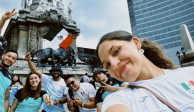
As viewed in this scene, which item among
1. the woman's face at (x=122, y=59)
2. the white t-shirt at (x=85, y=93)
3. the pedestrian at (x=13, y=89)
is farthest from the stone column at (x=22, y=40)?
the woman's face at (x=122, y=59)

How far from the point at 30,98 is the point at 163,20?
235 ft

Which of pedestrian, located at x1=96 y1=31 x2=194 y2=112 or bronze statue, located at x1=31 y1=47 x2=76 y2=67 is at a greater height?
pedestrian, located at x1=96 y1=31 x2=194 y2=112

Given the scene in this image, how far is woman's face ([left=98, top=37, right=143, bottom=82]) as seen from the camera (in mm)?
1048

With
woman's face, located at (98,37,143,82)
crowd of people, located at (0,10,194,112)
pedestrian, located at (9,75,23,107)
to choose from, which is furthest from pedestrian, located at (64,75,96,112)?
woman's face, located at (98,37,143,82)

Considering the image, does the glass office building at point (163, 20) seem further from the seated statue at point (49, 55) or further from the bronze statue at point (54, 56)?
the seated statue at point (49, 55)

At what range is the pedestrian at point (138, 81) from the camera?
0.93 meters

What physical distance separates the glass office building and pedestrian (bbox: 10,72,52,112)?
61023mm

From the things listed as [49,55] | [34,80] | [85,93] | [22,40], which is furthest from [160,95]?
[22,40]

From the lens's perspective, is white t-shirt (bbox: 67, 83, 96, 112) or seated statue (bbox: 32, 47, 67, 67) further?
seated statue (bbox: 32, 47, 67, 67)

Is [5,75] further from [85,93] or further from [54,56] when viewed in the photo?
[54,56]

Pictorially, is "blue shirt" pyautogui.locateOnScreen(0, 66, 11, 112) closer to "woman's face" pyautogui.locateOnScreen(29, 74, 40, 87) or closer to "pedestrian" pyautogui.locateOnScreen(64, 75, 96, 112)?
"woman's face" pyautogui.locateOnScreen(29, 74, 40, 87)

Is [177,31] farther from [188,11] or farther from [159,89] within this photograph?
[159,89]

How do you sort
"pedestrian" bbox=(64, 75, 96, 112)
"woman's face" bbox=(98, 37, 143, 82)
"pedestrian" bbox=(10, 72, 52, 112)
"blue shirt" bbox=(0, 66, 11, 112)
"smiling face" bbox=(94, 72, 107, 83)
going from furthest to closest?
"smiling face" bbox=(94, 72, 107, 83), "pedestrian" bbox=(64, 75, 96, 112), "pedestrian" bbox=(10, 72, 52, 112), "blue shirt" bbox=(0, 66, 11, 112), "woman's face" bbox=(98, 37, 143, 82)

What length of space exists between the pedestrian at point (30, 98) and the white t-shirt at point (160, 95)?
215 cm
